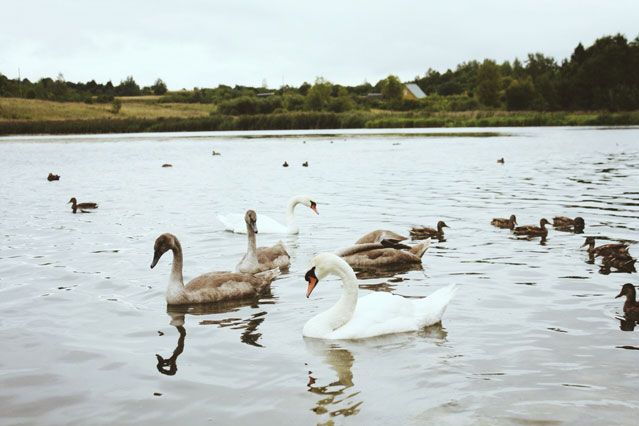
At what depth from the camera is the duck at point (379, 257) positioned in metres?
11.8

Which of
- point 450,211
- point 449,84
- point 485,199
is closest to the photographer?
point 450,211

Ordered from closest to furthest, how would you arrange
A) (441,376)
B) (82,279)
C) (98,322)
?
(441,376)
(98,322)
(82,279)

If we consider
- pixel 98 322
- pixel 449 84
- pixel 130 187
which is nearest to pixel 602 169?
pixel 130 187

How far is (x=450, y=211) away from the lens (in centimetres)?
1855

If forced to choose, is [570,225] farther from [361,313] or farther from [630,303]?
[361,313]

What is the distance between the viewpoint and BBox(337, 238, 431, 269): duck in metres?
11.8

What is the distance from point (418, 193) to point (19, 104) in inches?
3490

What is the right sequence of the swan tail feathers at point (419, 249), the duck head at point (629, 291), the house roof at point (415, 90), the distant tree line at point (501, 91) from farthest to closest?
the house roof at point (415, 90), the distant tree line at point (501, 91), the swan tail feathers at point (419, 249), the duck head at point (629, 291)

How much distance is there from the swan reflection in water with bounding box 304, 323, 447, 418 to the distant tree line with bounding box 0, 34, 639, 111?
3140 inches

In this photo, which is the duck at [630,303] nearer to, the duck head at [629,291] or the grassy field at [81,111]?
the duck head at [629,291]

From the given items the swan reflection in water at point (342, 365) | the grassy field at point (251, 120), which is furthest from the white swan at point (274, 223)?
the grassy field at point (251, 120)

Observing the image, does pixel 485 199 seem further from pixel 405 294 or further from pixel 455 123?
pixel 455 123

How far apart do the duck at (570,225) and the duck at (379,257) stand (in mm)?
4509

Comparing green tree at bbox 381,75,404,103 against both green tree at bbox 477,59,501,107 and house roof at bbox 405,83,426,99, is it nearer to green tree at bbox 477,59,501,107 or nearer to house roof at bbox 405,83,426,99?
green tree at bbox 477,59,501,107
